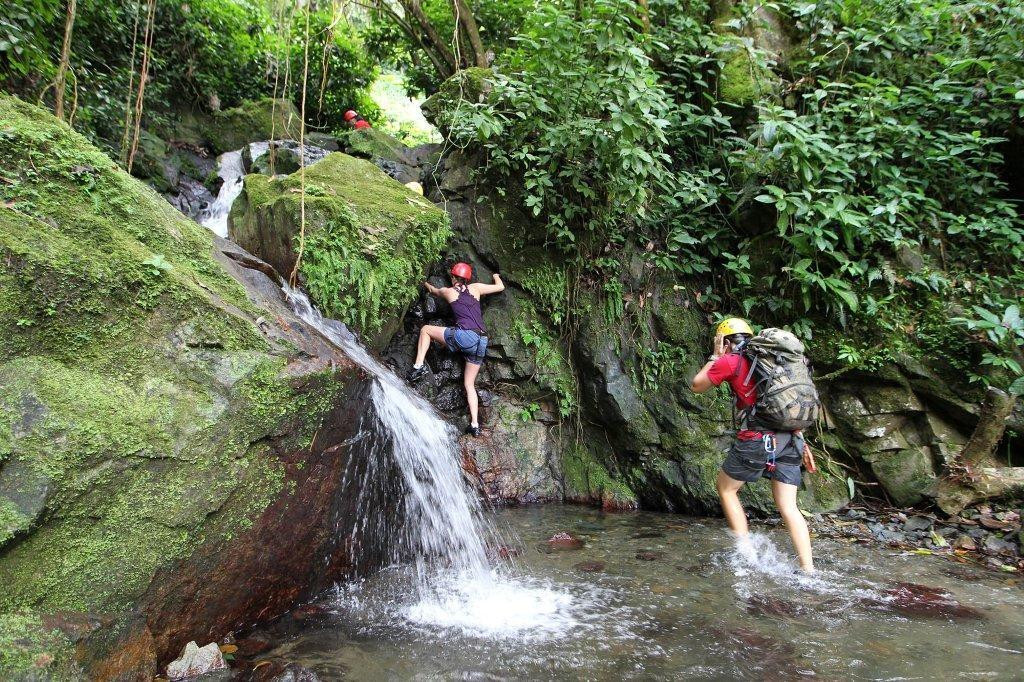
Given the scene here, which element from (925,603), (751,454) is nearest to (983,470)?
(925,603)

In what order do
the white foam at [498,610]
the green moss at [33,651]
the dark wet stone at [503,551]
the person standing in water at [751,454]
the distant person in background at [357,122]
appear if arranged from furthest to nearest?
1. the distant person in background at [357,122]
2. the dark wet stone at [503,551]
3. the person standing in water at [751,454]
4. the white foam at [498,610]
5. the green moss at [33,651]

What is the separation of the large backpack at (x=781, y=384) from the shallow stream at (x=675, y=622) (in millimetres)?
1345

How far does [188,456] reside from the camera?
3170 mm

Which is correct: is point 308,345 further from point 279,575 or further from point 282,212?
point 282,212

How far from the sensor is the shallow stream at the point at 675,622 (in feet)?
10.6

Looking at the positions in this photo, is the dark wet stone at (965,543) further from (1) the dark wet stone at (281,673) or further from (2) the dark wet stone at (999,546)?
(1) the dark wet stone at (281,673)

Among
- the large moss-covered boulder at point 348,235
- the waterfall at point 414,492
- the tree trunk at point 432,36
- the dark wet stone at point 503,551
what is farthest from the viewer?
the tree trunk at point 432,36

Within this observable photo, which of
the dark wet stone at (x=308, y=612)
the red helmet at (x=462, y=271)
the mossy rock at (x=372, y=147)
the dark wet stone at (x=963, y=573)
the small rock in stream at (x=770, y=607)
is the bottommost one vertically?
the dark wet stone at (x=963, y=573)

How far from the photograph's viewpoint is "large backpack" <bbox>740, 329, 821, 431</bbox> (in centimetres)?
469

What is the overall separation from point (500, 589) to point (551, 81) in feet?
19.3

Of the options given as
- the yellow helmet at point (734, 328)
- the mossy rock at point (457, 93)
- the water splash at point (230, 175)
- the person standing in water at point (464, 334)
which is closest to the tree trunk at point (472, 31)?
the mossy rock at point (457, 93)

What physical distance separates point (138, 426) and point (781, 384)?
4725 millimetres

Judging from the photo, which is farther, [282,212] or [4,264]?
[282,212]

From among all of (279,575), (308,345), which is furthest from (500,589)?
(308,345)
